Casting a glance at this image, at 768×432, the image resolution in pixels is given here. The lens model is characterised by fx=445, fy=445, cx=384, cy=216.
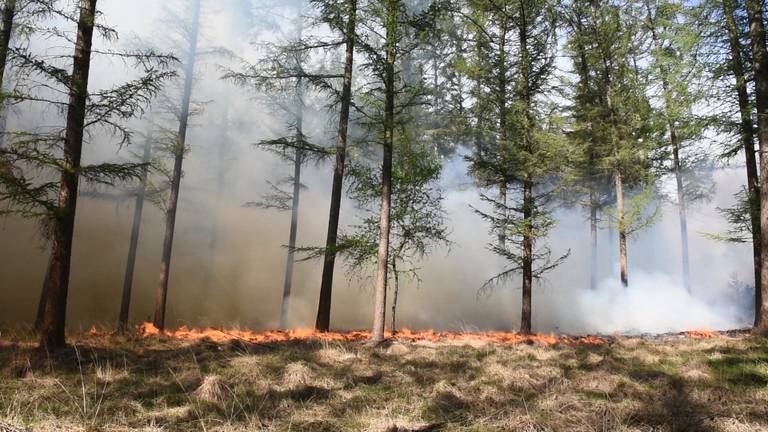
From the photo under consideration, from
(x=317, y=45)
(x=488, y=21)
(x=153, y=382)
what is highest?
(x=488, y=21)

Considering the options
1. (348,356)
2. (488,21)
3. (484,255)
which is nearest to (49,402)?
(348,356)

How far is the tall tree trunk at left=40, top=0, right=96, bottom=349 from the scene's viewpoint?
865 cm

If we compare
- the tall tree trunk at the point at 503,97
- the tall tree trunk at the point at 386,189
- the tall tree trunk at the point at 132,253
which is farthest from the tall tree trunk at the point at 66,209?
the tall tree trunk at the point at 503,97

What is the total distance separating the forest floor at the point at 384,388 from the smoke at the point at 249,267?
8.85 m

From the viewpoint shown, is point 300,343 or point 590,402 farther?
point 300,343

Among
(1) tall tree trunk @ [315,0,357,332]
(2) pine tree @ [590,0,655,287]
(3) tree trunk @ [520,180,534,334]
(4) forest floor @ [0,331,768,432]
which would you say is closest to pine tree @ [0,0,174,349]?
(4) forest floor @ [0,331,768,432]

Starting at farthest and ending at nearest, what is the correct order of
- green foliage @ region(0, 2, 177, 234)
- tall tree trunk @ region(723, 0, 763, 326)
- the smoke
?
the smoke
tall tree trunk @ region(723, 0, 763, 326)
green foliage @ region(0, 2, 177, 234)

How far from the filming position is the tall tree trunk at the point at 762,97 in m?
11.2

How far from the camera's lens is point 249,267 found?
69.9 feet

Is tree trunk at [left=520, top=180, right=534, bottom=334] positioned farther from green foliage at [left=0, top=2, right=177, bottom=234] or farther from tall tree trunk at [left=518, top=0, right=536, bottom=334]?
green foliage at [left=0, top=2, right=177, bottom=234]

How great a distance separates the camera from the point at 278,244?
2280cm

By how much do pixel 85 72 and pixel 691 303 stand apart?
Answer: 2396cm

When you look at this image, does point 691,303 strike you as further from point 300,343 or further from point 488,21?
point 300,343

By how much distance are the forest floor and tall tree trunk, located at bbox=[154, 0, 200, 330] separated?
15.9ft
